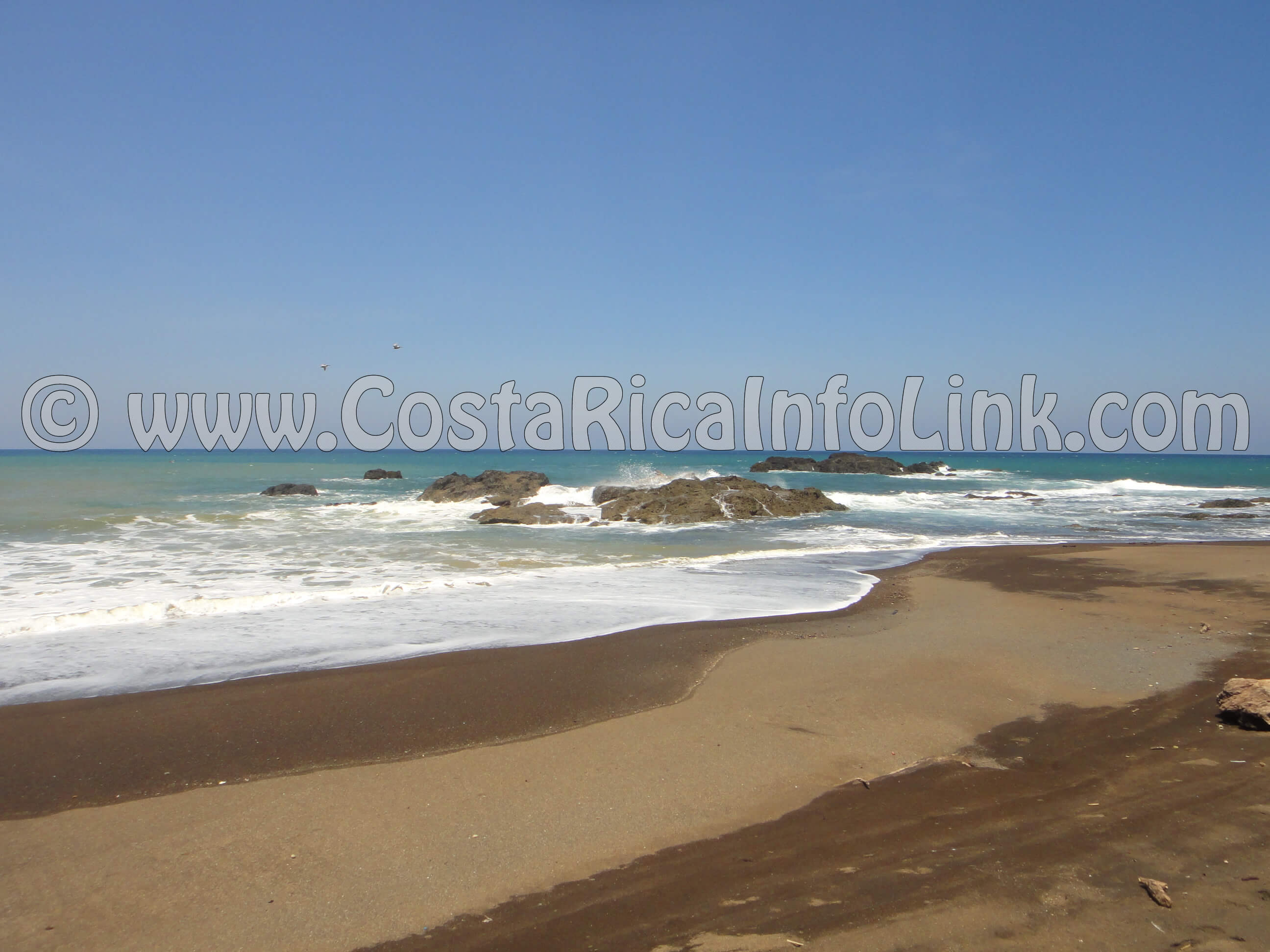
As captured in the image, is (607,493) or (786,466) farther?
(786,466)

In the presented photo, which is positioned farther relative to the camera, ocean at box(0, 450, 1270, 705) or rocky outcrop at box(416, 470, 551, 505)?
rocky outcrop at box(416, 470, 551, 505)

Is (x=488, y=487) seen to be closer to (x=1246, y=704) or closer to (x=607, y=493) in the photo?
(x=607, y=493)

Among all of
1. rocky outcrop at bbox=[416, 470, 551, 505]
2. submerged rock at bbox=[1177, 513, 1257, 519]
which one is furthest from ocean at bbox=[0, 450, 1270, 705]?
rocky outcrop at bbox=[416, 470, 551, 505]

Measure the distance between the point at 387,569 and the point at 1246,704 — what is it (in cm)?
1161

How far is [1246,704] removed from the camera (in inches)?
201

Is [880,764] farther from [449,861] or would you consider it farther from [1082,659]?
[1082,659]

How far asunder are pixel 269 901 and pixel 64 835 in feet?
4.85

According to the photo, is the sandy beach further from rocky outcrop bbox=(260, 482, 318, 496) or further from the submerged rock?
rocky outcrop bbox=(260, 482, 318, 496)

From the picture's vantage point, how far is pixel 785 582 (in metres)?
11.8

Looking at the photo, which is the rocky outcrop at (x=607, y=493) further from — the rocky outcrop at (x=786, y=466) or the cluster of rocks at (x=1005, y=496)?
the rocky outcrop at (x=786, y=466)

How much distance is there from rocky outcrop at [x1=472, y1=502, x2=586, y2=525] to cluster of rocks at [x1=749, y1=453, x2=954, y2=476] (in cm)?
3743

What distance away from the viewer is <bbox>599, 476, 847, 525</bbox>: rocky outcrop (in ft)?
76.4

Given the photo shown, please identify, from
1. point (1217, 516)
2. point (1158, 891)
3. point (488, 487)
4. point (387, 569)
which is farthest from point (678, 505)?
point (1158, 891)

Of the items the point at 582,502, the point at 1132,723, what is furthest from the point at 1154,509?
the point at 1132,723
